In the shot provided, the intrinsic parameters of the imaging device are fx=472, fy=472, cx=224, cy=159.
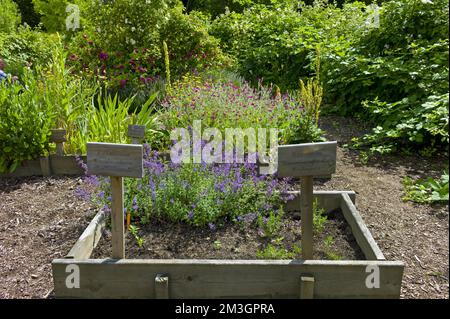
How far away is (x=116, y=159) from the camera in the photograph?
259 cm

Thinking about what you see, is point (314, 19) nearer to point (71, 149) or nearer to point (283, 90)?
point (283, 90)

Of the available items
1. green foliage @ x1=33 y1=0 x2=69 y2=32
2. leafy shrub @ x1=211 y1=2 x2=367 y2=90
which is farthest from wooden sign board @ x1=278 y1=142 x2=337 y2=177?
green foliage @ x1=33 y1=0 x2=69 y2=32

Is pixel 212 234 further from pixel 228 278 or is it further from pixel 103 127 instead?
pixel 103 127

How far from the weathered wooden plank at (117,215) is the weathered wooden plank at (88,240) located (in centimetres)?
26

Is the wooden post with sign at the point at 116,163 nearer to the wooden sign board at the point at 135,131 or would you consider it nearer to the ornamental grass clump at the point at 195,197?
the ornamental grass clump at the point at 195,197

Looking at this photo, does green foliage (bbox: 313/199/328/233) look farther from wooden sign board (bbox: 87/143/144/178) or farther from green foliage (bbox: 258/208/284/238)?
wooden sign board (bbox: 87/143/144/178)

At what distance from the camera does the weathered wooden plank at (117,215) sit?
2.69 metres

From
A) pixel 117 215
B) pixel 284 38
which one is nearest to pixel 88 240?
pixel 117 215

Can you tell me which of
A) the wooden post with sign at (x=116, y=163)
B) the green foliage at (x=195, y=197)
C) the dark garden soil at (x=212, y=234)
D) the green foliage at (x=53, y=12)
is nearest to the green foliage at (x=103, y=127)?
the dark garden soil at (x=212, y=234)

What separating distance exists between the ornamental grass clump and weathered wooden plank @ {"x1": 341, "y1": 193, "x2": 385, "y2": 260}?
443 millimetres

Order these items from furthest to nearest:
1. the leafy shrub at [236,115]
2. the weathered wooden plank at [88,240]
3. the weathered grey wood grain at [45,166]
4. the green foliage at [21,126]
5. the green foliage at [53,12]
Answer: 1. the green foliage at [53,12]
2. the leafy shrub at [236,115]
3. the weathered grey wood grain at [45,166]
4. the green foliage at [21,126]
5. the weathered wooden plank at [88,240]

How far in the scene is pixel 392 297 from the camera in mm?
2662

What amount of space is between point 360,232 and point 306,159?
2.95 feet
